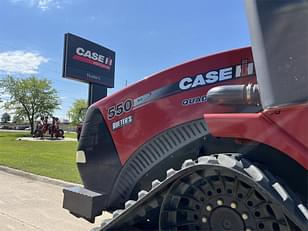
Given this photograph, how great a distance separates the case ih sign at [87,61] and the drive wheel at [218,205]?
847 inches

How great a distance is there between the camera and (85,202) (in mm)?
3260

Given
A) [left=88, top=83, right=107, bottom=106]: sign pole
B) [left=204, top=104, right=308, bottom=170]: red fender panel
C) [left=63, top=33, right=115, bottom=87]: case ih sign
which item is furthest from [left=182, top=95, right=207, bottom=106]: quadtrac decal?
[left=63, top=33, right=115, bottom=87]: case ih sign

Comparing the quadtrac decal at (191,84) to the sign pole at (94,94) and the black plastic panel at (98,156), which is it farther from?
the sign pole at (94,94)

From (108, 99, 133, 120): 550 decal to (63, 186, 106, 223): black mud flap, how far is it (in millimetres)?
758

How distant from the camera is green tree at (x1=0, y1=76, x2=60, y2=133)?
50.5 meters

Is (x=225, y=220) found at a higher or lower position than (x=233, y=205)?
lower

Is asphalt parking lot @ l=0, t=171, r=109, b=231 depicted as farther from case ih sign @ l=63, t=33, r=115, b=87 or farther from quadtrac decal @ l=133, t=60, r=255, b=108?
case ih sign @ l=63, t=33, r=115, b=87

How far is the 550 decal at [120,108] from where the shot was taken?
3.32 meters

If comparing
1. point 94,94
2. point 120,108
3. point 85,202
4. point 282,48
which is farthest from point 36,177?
point 94,94

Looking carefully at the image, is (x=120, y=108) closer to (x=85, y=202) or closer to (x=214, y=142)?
(x=85, y=202)

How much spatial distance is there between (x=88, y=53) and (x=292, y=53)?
962 inches

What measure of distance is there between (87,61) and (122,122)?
74.3ft

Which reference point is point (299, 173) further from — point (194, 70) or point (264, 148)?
point (194, 70)

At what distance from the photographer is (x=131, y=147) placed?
10.8 feet
